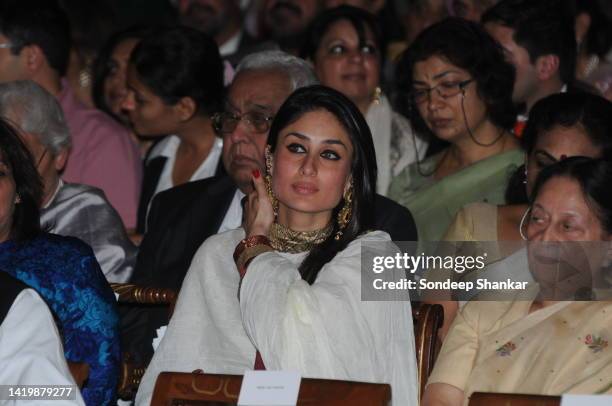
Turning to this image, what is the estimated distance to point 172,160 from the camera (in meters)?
5.36

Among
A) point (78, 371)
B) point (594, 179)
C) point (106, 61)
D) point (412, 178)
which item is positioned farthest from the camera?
point (106, 61)

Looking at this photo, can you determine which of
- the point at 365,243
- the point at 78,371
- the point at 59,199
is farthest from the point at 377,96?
the point at 78,371

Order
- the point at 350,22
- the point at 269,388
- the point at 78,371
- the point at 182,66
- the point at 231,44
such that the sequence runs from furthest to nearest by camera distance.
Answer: the point at 231,44 → the point at 350,22 → the point at 182,66 → the point at 78,371 → the point at 269,388

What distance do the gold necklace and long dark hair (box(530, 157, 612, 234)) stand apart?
25.5 inches

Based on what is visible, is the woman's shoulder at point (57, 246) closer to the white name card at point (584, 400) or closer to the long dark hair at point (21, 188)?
the long dark hair at point (21, 188)

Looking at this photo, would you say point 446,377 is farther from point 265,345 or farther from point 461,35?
point 461,35

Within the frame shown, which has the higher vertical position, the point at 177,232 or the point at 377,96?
the point at 377,96

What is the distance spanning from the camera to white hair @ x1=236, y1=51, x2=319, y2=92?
179 inches

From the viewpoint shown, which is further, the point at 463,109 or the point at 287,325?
the point at 463,109

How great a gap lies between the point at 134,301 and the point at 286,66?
1.20 m

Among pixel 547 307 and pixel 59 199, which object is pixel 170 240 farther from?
pixel 547 307

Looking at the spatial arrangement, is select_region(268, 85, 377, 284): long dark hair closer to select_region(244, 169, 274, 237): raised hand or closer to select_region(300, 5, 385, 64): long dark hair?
select_region(244, 169, 274, 237): raised hand

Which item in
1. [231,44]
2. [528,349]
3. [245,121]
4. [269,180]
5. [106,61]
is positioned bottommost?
[528,349]

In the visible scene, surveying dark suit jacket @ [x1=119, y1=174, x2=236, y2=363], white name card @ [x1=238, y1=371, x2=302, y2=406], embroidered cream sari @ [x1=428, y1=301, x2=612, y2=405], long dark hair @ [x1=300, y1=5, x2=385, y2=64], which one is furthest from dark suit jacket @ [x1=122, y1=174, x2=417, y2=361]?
white name card @ [x1=238, y1=371, x2=302, y2=406]
